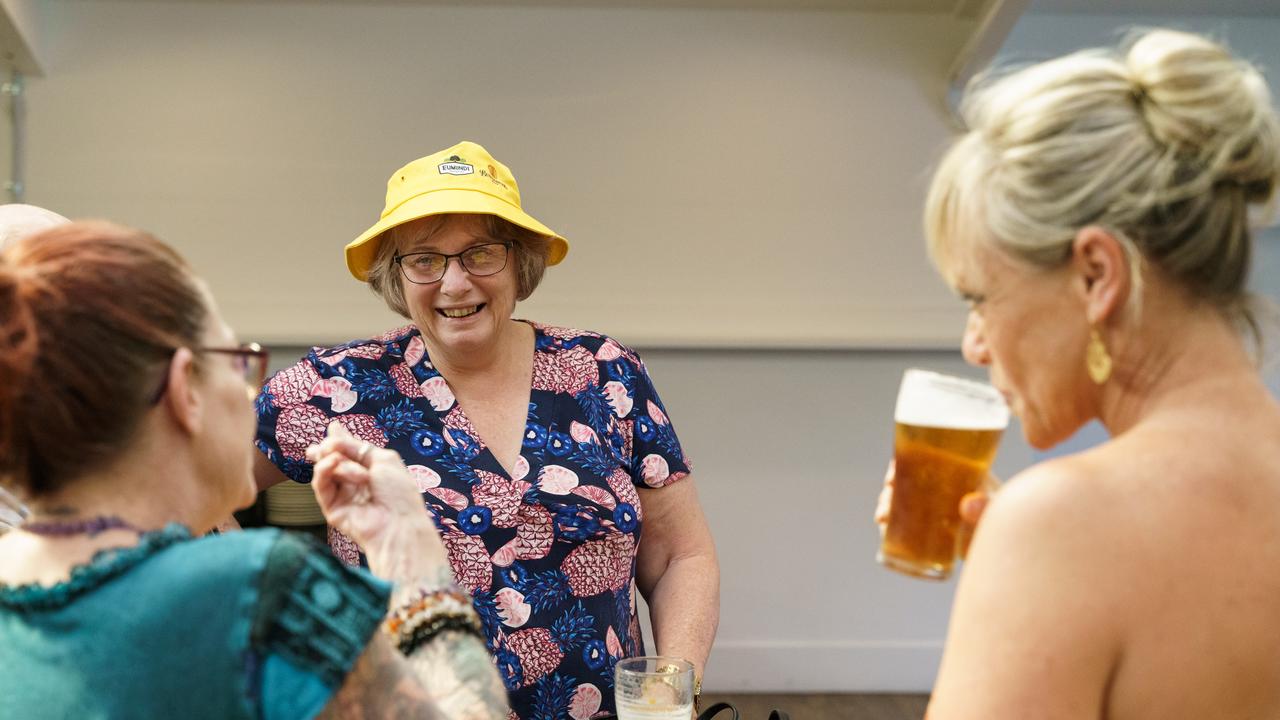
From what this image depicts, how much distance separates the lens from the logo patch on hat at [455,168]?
209 cm

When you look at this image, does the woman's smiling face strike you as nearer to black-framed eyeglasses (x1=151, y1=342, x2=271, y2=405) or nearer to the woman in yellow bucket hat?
the woman in yellow bucket hat

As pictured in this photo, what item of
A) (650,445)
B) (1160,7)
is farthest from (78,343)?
(1160,7)

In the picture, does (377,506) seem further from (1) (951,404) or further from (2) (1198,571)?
(2) (1198,571)

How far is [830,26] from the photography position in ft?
15.2

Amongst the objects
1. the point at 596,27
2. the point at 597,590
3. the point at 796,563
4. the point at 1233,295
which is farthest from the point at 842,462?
the point at 1233,295

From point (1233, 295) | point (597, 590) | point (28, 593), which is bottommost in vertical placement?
point (597, 590)

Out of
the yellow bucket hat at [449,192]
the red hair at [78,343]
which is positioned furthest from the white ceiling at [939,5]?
the red hair at [78,343]

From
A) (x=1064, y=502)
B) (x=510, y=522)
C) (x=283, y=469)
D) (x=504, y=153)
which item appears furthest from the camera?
(x=504, y=153)

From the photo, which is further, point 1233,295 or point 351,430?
point 351,430

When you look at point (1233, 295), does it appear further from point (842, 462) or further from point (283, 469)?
point (842, 462)

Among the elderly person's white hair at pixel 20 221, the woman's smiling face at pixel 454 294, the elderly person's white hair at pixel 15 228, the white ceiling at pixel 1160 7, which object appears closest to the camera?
the elderly person's white hair at pixel 15 228

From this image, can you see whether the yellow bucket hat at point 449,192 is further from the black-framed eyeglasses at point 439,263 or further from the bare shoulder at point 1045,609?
the bare shoulder at point 1045,609

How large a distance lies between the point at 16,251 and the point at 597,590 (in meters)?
1.18

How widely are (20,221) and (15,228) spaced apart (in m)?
0.02
